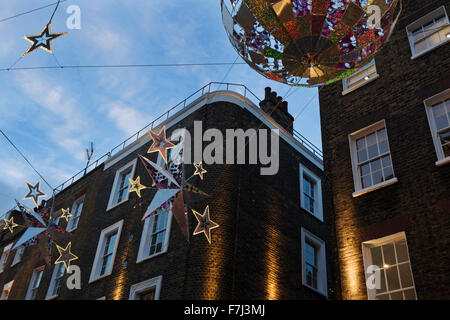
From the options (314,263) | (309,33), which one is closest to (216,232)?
(314,263)

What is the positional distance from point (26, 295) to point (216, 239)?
14.2 metres

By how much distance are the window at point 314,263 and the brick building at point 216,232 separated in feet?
0.14

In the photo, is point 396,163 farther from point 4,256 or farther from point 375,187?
point 4,256

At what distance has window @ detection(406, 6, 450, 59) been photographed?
1074cm

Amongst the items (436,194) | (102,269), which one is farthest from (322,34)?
(102,269)

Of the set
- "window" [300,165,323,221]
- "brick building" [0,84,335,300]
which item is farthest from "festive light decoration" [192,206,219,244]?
"window" [300,165,323,221]

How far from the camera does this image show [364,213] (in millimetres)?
9883

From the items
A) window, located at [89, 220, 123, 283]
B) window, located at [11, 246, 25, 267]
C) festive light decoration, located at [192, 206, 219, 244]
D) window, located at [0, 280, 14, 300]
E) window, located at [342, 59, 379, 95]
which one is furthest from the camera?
window, located at [11, 246, 25, 267]

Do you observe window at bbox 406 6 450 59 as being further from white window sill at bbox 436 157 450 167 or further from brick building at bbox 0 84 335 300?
brick building at bbox 0 84 335 300

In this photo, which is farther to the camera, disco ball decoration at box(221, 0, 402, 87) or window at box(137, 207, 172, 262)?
window at box(137, 207, 172, 262)

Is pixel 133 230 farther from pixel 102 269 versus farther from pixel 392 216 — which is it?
pixel 392 216

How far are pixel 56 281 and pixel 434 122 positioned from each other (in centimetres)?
1831

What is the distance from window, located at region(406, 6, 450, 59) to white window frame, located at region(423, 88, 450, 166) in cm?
146

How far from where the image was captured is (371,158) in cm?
1068
